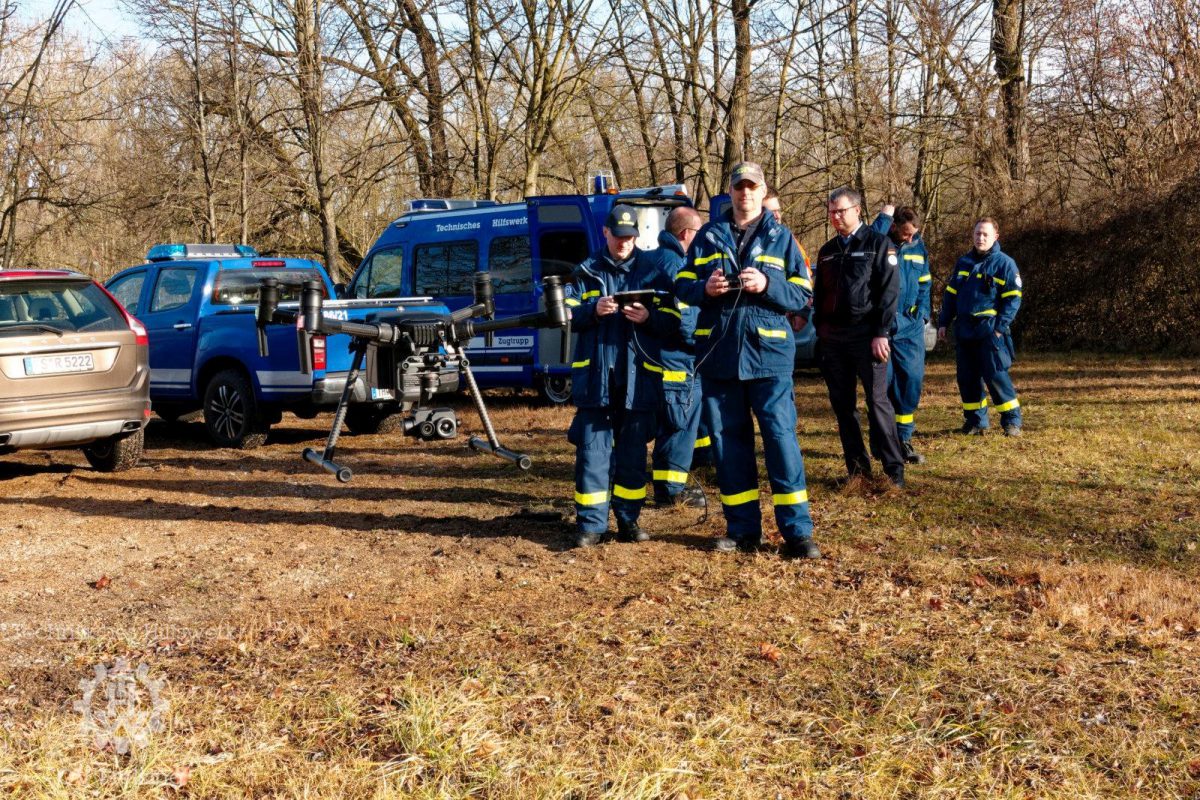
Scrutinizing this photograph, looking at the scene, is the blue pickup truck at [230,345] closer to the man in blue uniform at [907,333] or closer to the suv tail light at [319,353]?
the suv tail light at [319,353]

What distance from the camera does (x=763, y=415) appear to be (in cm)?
616

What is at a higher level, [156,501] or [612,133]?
[612,133]

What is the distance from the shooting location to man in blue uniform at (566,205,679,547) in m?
Answer: 6.61

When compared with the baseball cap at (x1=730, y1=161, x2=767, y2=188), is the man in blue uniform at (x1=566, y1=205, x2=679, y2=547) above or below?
below

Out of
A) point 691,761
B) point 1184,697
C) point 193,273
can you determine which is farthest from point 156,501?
point 1184,697

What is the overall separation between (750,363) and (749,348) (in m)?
0.08

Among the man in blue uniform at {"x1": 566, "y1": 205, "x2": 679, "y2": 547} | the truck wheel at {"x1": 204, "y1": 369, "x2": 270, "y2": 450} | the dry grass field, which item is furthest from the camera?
the truck wheel at {"x1": 204, "y1": 369, "x2": 270, "y2": 450}

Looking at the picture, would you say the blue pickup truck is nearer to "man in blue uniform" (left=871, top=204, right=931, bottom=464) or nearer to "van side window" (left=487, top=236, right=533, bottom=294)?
"van side window" (left=487, top=236, right=533, bottom=294)

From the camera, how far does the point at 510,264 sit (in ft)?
45.9

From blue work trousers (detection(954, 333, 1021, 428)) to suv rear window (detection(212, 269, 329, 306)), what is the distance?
6273 millimetres

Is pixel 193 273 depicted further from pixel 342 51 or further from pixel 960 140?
pixel 960 140

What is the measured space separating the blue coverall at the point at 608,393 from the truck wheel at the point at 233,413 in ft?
17.3

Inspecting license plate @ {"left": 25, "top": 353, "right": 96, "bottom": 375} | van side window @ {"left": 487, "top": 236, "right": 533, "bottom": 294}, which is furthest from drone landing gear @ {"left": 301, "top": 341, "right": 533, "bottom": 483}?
van side window @ {"left": 487, "top": 236, "right": 533, "bottom": 294}

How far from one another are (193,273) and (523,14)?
10.8m
